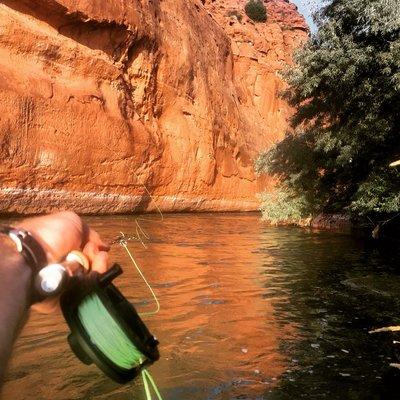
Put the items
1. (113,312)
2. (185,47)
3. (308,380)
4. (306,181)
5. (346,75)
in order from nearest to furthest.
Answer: (113,312)
(308,380)
(346,75)
(306,181)
(185,47)

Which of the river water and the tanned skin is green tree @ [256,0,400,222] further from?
the tanned skin

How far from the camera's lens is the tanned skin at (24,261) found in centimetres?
114

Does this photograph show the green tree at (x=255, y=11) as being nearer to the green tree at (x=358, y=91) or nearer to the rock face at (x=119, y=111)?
the rock face at (x=119, y=111)

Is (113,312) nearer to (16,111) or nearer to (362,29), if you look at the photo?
(362,29)

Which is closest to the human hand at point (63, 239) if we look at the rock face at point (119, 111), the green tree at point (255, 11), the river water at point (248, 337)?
the river water at point (248, 337)

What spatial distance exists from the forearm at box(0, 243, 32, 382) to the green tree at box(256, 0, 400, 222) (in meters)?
11.3

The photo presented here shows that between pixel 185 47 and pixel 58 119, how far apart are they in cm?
1176

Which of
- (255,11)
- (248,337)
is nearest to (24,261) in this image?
(248,337)

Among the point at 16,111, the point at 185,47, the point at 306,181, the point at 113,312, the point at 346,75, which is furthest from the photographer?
the point at 185,47

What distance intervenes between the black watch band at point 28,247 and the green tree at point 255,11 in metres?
54.9

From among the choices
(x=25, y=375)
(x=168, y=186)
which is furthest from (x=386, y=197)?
(x=168, y=186)

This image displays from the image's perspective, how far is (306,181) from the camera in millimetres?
16859

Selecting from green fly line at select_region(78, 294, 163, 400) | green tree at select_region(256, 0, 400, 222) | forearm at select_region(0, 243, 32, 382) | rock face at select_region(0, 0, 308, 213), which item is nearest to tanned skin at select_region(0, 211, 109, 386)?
forearm at select_region(0, 243, 32, 382)

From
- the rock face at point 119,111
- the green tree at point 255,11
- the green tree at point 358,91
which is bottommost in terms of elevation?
the rock face at point 119,111
